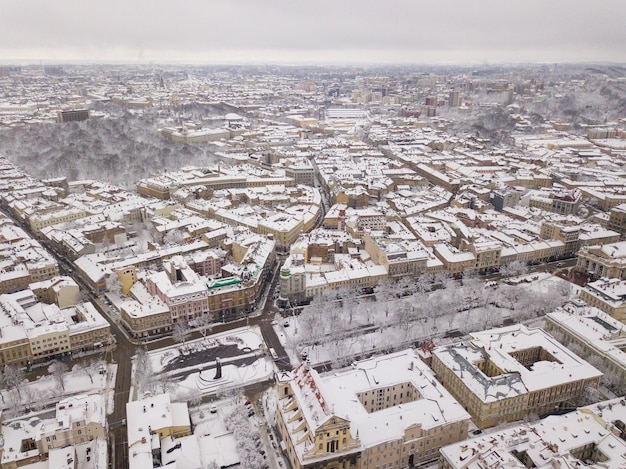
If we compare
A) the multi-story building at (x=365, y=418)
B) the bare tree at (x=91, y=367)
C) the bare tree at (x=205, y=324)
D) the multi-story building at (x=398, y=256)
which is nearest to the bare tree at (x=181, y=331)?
the bare tree at (x=205, y=324)

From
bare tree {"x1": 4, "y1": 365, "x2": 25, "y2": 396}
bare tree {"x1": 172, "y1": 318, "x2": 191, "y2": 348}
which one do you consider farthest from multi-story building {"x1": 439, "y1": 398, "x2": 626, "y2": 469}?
bare tree {"x1": 4, "y1": 365, "x2": 25, "y2": 396}

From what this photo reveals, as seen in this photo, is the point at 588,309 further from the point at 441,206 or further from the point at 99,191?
the point at 99,191

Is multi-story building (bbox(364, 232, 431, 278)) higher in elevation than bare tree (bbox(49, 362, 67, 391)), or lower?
higher

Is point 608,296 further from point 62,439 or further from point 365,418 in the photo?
point 62,439

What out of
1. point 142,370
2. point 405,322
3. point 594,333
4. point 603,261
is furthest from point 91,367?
point 603,261

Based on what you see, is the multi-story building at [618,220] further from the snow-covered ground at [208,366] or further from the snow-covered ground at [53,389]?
the snow-covered ground at [53,389]

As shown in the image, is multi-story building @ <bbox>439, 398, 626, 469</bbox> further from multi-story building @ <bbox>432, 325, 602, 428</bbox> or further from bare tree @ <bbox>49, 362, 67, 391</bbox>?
bare tree @ <bbox>49, 362, 67, 391</bbox>

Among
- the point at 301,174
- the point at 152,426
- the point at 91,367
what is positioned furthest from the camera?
the point at 301,174
